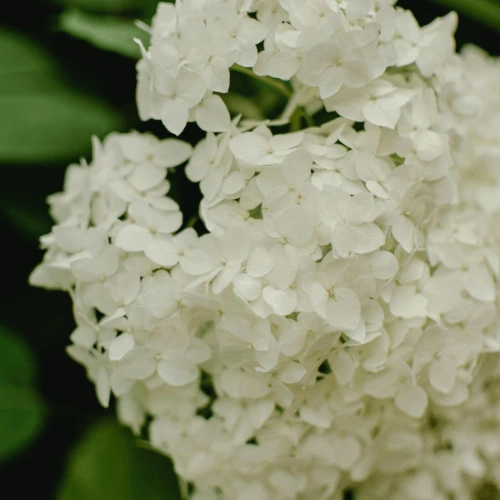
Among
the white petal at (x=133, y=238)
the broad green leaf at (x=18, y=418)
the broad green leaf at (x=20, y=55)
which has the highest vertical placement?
the white petal at (x=133, y=238)

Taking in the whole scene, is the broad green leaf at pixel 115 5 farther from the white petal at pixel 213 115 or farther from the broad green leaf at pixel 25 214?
the white petal at pixel 213 115

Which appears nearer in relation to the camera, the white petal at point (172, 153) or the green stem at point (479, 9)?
the white petal at point (172, 153)

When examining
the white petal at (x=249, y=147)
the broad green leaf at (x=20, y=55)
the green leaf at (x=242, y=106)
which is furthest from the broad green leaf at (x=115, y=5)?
the white petal at (x=249, y=147)

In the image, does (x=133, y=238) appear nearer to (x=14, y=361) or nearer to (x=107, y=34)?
(x=107, y=34)

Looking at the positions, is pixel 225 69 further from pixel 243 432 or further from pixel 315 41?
pixel 243 432

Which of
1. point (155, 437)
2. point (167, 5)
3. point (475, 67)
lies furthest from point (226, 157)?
point (475, 67)

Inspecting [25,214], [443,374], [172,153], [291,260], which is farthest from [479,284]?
[25,214]

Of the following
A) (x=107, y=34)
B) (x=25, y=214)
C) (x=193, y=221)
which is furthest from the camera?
(x=25, y=214)
